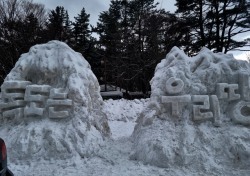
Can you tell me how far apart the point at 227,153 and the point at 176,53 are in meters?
2.49

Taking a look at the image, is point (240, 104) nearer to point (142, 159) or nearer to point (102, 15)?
point (142, 159)

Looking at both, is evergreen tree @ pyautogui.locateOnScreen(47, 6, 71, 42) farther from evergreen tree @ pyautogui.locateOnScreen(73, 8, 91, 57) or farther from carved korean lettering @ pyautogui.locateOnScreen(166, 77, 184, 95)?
carved korean lettering @ pyautogui.locateOnScreen(166, 77, 184, 95)

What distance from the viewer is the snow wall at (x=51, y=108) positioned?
5.32 metres

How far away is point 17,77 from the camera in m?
6.35

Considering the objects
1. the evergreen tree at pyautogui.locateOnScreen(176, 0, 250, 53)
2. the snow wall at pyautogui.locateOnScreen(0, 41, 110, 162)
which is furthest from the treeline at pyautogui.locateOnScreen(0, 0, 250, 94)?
the snow wall at pyautogui.locateOnScreen(0, 41, 110, 162)

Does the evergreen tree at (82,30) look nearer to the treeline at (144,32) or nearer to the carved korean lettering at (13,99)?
the treeline at (144,32)

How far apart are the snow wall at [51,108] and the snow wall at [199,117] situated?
3.55 feet

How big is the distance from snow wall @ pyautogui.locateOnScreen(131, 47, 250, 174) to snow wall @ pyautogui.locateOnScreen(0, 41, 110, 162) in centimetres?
108

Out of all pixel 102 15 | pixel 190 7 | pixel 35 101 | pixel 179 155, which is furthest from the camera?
pixel 102 15

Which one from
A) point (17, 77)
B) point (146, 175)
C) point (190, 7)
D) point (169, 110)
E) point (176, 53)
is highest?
point (190, 7)

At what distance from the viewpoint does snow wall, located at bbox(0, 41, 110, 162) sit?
17.5 feet

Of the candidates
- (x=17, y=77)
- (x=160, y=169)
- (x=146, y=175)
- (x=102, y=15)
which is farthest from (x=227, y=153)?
(x=102, y=15)

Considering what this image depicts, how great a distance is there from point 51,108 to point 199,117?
292cm

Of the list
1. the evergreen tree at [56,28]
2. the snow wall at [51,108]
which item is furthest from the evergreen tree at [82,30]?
the snow wall at [51,108]
